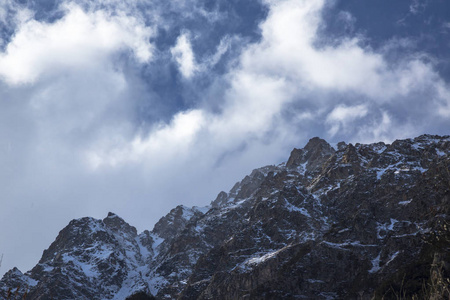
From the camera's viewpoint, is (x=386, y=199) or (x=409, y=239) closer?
(x=409, y=239)

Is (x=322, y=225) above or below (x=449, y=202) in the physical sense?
above

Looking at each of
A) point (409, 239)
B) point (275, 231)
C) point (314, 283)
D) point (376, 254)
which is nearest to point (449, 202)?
point (409, 239)

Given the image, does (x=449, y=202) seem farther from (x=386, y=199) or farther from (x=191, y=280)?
(x=191, y=280)

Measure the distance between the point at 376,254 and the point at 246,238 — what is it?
59.2m

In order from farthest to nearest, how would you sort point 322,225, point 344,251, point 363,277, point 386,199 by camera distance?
point 322,225 → point 386,199 → point 344,251 → point 363,277

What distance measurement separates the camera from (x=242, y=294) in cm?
15625

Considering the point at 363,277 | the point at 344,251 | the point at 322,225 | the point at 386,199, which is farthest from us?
the point at 322,225

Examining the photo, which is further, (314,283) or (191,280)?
(191,280)

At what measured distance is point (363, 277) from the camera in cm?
14038

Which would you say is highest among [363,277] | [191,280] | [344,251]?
[191,280]

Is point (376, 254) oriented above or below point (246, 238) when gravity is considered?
below

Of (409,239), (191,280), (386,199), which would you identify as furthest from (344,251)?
(191,280)

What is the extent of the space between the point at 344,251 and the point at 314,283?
48.1ft

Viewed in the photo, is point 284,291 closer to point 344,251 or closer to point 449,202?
point 344,251
